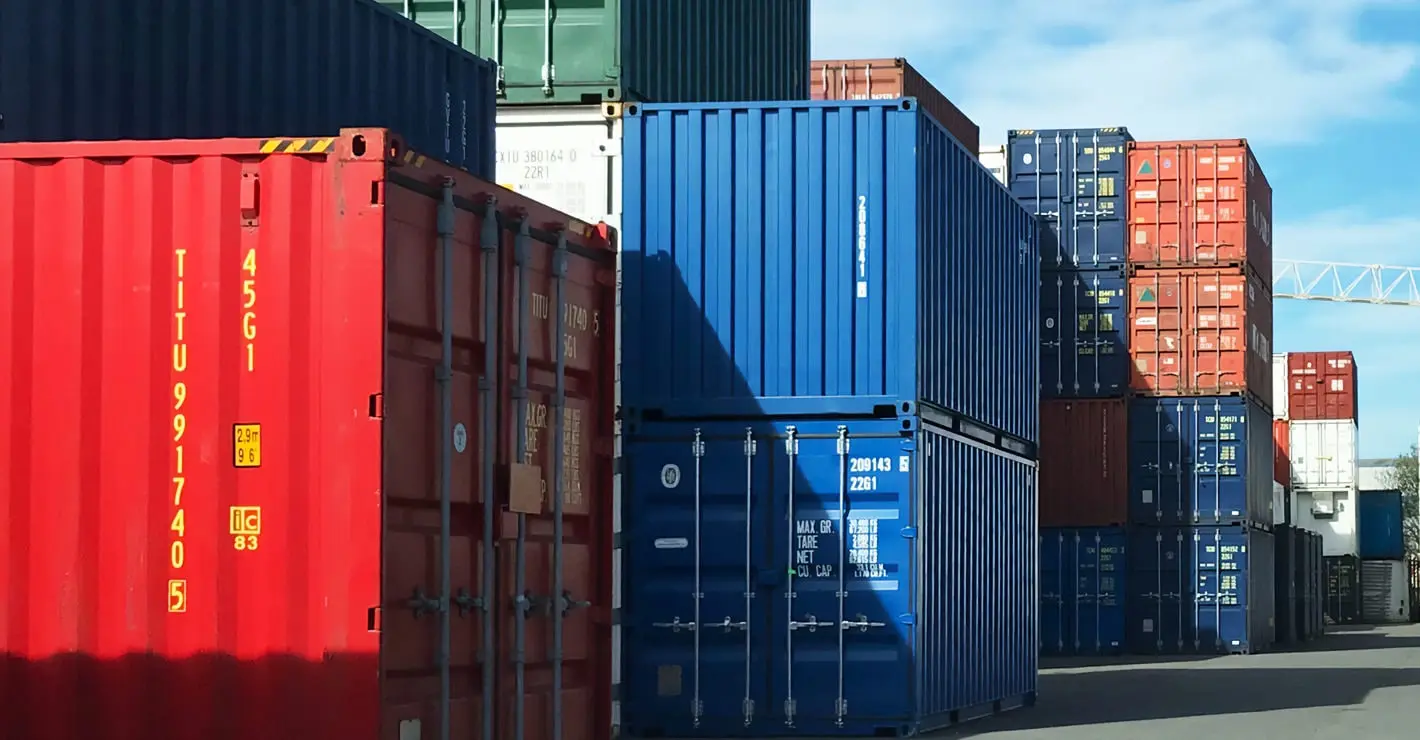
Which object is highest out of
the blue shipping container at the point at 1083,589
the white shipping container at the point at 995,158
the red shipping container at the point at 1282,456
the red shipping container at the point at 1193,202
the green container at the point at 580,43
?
the white shipping container at the point at 995,158

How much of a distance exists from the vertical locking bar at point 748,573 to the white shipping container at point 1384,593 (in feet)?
163

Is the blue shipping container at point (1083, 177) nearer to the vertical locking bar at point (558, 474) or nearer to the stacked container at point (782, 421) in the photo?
the stacked container at point (782, 421)

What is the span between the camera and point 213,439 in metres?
→ 9.48

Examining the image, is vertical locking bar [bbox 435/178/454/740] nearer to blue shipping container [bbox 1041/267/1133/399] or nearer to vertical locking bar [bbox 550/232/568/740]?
vertical locking bar [bbox 550/232/568/740]

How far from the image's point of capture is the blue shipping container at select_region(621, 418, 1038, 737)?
1496 centimetres

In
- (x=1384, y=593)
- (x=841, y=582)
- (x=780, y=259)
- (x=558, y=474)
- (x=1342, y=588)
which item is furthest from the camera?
(x=1384, y=593)

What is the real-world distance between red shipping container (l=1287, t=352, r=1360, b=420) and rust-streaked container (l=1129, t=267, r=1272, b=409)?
35.6 m

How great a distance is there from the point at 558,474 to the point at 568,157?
16.9 feet

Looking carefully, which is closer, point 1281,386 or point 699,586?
point 699,586

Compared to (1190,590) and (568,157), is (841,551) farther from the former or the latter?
(1190,590)

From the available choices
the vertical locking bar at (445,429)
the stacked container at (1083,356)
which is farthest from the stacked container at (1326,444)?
the vertical locking bar at (445,429)

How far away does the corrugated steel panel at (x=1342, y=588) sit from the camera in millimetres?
59188

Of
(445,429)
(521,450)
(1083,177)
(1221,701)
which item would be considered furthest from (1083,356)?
(445,429)

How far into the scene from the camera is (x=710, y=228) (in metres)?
15.5
